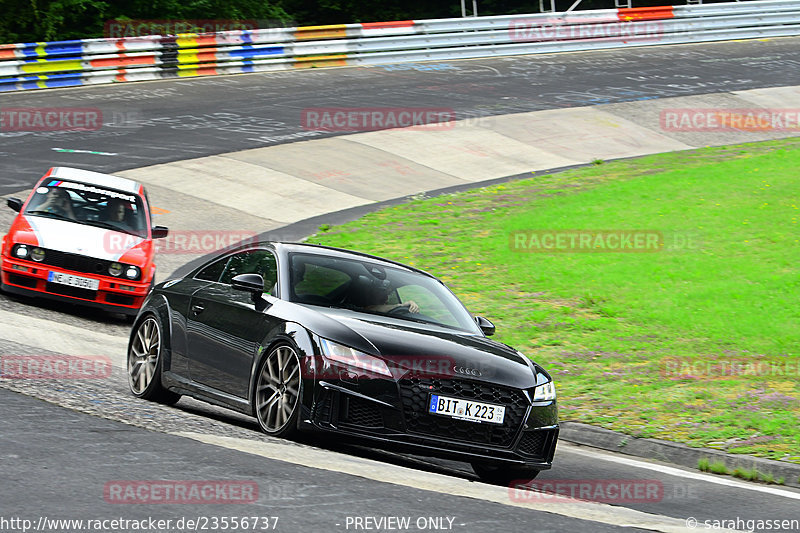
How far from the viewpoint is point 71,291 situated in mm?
12812

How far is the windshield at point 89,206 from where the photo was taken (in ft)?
44.7

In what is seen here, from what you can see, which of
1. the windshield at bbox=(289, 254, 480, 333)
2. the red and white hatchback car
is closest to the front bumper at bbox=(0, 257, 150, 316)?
the red and white hatchback car

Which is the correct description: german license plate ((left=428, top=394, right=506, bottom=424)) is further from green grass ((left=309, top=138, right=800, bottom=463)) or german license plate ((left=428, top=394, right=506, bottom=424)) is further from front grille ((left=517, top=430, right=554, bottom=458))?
green grass ((left=309, top=138, right=800, bottom=463))

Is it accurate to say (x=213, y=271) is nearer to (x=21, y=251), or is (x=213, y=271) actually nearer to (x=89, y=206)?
(x=21, y=251)

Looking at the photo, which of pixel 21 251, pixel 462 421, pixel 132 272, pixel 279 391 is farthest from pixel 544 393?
pixel 21 251

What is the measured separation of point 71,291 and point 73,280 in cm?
14

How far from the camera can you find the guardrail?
28.0 m

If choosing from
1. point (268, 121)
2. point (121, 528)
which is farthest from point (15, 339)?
point (268, 121)

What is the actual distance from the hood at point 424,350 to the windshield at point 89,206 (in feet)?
22.5

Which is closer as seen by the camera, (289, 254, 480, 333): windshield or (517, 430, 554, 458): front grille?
(517, 430, 554, 458): front grille

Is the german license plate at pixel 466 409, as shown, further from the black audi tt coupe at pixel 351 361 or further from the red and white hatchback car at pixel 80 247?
the red and white hatchback car at pixel 80 247

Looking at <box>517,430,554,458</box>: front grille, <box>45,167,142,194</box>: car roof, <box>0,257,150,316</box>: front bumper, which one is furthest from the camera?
<box>45,167,142,194</box>: car roof

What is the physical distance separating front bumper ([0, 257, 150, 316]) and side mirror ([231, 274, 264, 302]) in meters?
5.41

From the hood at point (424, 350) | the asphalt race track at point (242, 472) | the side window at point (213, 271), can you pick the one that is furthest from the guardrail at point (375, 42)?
the hood at point (424, 350)
